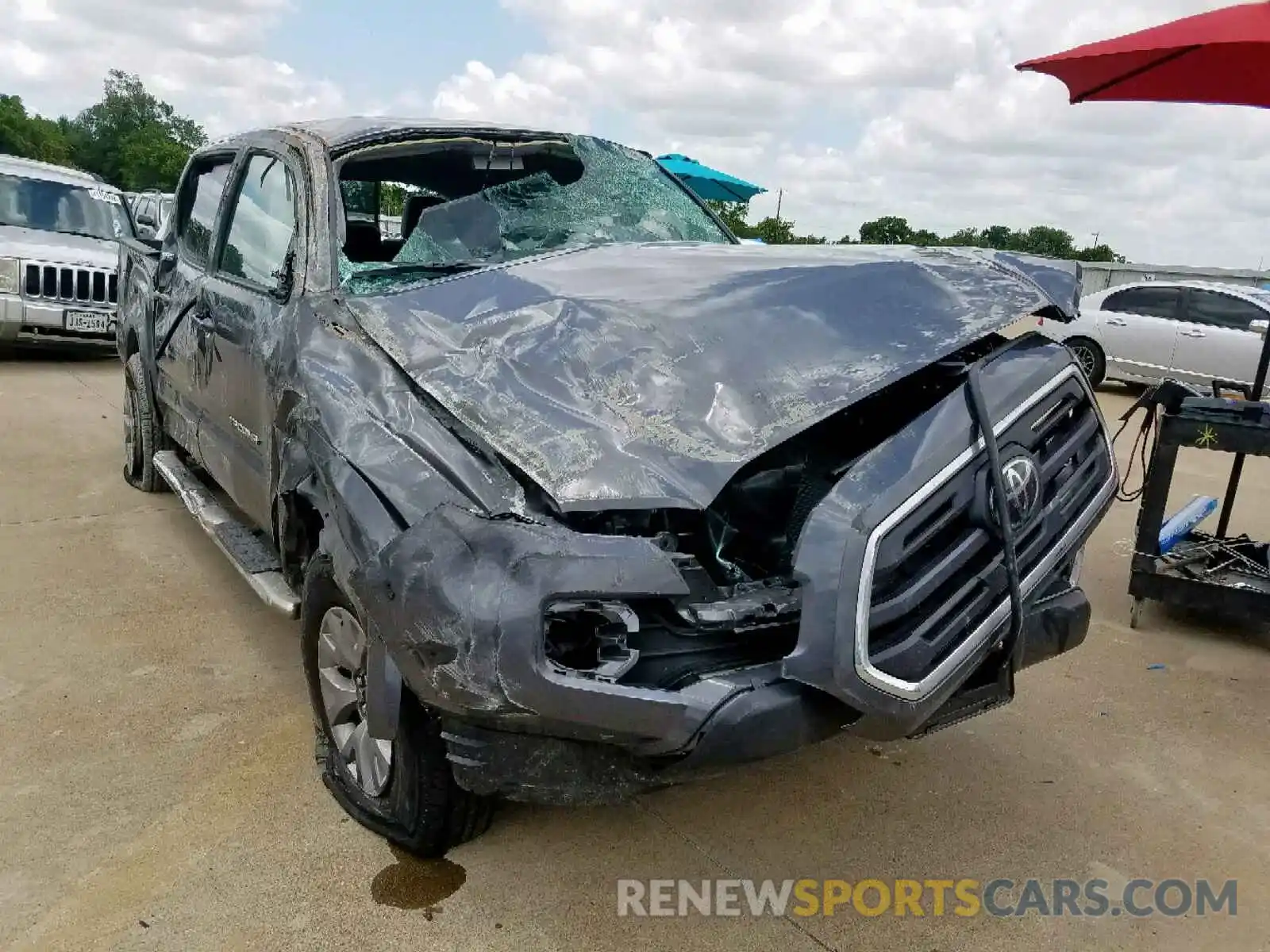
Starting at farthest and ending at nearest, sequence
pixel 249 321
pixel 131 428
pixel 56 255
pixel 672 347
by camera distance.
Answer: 1. pixel 56 255
2. pixel 131 428
3. pixel 249 321
4. pixel 672 347

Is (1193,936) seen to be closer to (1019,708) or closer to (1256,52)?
(1019,708)

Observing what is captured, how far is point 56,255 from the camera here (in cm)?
925

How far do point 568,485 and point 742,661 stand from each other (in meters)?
0.53

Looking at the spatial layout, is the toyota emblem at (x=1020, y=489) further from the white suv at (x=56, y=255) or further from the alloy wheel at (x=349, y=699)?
the white suv at (x=56, y=255)

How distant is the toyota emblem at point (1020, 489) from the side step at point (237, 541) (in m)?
2.06

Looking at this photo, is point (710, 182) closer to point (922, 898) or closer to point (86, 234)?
point (86, 234)

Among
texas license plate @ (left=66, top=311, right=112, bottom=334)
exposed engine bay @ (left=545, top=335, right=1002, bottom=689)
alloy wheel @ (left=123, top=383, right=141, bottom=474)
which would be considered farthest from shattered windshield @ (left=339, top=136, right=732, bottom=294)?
texas license plate @ (left=66, top=311, right=112, bottom=334)

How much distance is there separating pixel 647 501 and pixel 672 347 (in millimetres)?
507

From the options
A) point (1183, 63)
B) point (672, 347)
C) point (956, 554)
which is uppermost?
point (1183, 63)

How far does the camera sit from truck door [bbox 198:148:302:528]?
3.18m

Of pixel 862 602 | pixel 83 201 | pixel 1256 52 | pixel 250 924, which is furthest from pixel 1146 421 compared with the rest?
pixel 83 201

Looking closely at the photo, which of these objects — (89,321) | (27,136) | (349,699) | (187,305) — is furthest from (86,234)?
(27,136)

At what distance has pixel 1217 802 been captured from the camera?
122 inches

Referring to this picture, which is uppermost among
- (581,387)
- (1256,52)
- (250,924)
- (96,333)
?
(1256,52)
